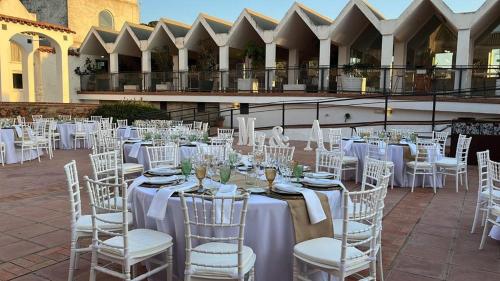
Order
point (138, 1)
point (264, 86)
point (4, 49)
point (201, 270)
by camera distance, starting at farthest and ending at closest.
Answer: point (138, 1) < point (264, 86) < point (4, 49) < point (201, 270)

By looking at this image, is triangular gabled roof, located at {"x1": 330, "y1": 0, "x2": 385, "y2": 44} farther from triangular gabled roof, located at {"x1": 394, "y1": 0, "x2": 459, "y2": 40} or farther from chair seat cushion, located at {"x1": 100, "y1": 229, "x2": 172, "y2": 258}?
chair seat cushion, located at {"x1": 100, "y1": 229, "x2": 172, "y2": 258}

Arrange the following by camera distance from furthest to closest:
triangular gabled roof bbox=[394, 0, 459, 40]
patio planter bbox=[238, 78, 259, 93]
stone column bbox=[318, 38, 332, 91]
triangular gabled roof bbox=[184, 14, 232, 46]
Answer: triangular gabled roof bbox=[184, 14, 232, 46] → patio planter bbox=[238, 78, 259, 93] → stone column bbox=[318, 38, 332, 91] → triangular gabled roof bbox=[394, 0, 459, 40]

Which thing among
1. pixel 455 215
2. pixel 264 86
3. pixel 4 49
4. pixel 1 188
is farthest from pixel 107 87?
pixel 455 215

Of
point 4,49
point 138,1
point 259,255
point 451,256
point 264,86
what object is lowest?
point 451,256

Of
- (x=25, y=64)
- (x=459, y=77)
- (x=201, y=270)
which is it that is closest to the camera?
(x=201, y=270)

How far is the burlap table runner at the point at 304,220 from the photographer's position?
11.2 feet

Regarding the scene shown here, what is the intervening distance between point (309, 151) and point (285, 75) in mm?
7099

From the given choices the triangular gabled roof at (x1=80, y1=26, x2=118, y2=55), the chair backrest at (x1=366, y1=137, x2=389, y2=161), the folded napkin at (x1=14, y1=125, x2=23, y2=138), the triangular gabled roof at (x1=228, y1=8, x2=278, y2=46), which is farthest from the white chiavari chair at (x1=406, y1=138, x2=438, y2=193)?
the triangular gabled roof at (x1=80, y1=26, x2=118, y2=55)

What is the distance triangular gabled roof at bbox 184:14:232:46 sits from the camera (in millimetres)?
20297

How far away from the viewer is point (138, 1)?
33.6 meters

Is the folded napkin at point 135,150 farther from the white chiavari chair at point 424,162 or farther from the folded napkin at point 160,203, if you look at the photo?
the white chiavari chair at point 424,162

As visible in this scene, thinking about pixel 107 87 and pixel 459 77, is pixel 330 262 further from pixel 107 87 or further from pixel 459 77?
pixel 107 87

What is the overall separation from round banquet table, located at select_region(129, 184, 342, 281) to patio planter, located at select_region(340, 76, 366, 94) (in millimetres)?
13686

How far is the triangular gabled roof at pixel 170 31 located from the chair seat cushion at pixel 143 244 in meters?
19.0
